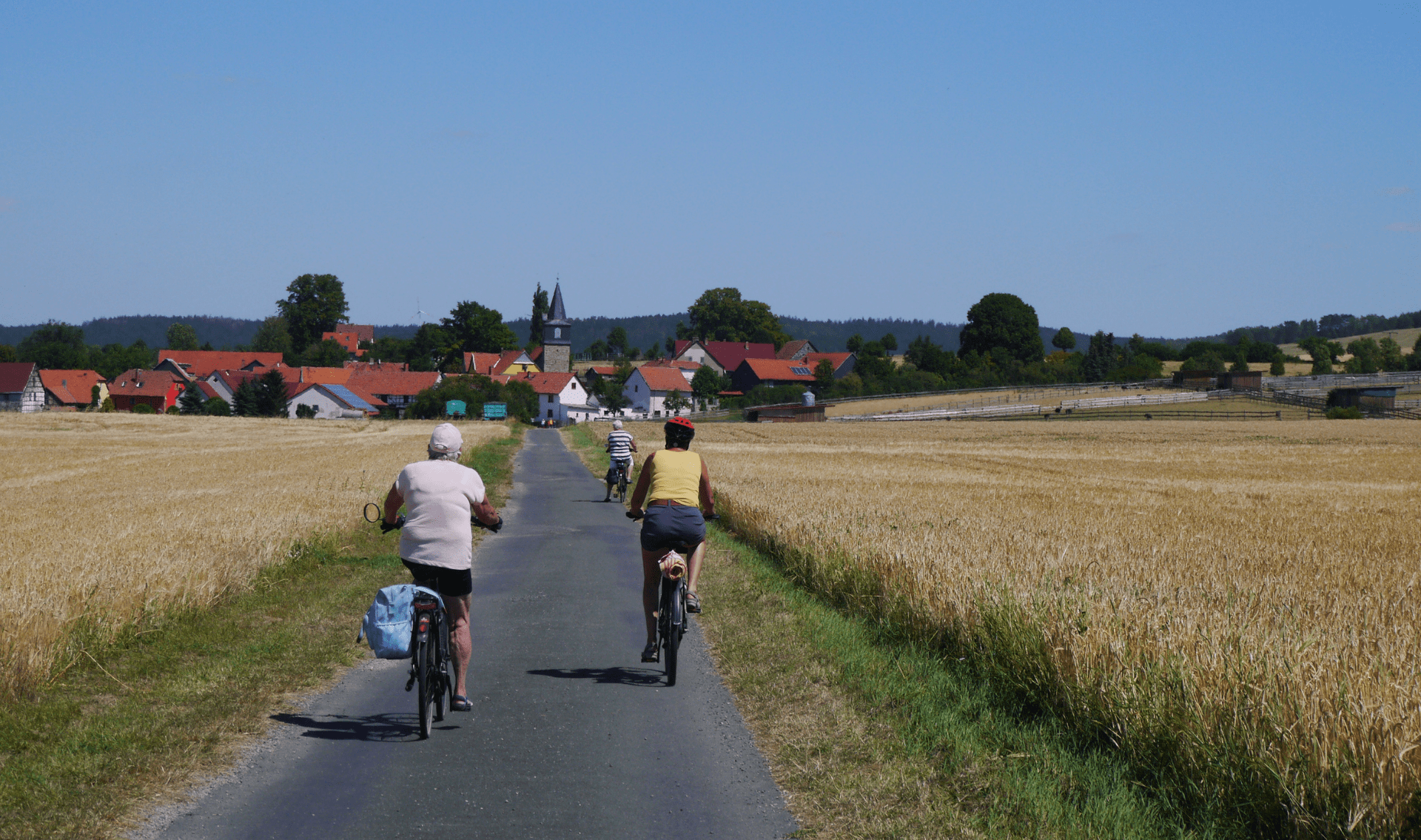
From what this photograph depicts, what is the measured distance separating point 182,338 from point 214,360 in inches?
1624

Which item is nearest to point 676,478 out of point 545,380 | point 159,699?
point 159,699

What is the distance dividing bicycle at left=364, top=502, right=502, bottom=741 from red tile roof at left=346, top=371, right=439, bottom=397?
12700 cm

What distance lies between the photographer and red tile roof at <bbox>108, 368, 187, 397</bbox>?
122938mm

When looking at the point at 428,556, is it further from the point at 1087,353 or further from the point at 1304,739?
the point at 1087,353

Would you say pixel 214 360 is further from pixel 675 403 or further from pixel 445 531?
pixel 445 531

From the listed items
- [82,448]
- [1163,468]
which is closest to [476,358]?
[82,448]

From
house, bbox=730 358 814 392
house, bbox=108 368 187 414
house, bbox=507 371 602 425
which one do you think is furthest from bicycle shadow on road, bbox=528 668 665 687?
house, bbox=730 358 814 392

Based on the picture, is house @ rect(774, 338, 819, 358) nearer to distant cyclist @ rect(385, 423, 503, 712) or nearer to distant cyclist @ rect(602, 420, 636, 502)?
distant cyclist @ rect(602, 420, 636, 502)

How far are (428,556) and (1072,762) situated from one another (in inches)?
174

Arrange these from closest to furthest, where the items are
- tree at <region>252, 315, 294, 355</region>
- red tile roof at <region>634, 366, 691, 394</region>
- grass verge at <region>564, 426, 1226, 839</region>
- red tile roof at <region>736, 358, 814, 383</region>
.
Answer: grass verge at <region>564, 426, 1226, 839</region> < red tile roof at <region>634, 366, 691, 394</region> < red tile roof at <region>736, 358, 814, 383</region> < tree at <region>252, 315, 294, 355</region>

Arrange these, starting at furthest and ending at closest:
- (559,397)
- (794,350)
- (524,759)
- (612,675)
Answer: (794,350), (559,397), (612,675), (524,759)

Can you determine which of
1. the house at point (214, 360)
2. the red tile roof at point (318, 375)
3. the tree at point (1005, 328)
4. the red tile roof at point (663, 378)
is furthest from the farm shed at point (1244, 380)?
the house at point (214, 360)

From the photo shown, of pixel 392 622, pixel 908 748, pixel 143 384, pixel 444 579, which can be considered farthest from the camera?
pixel 143 384

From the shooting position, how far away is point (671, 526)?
29.6 feet
